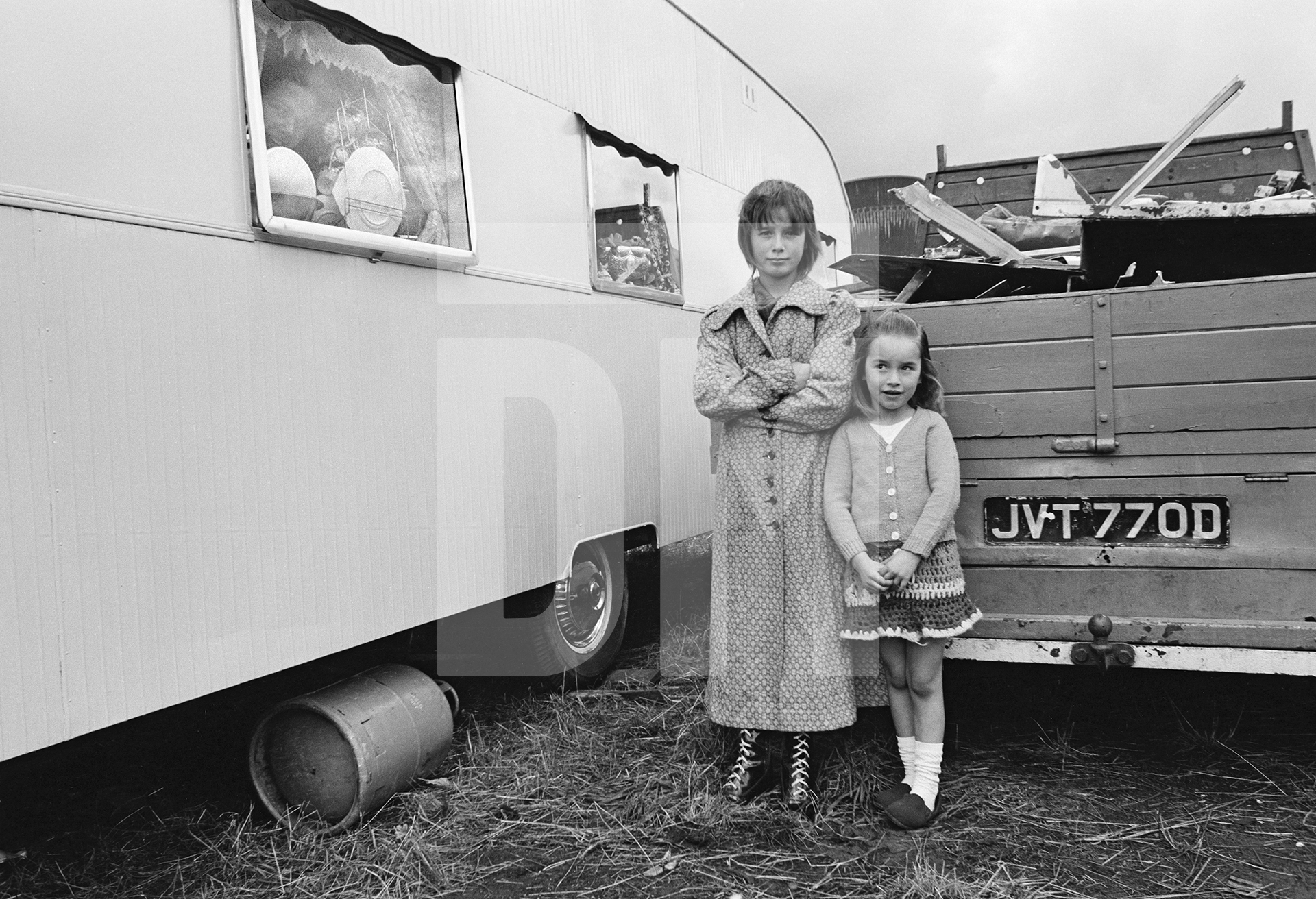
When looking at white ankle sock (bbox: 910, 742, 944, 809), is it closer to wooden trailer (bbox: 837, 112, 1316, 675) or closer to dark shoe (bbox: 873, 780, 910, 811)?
dark shoe (bbox: 873, 780, 910, 811)

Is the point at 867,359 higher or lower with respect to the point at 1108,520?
higher

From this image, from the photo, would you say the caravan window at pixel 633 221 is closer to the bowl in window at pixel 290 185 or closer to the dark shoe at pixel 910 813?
the bowl in window at pixel 290 185

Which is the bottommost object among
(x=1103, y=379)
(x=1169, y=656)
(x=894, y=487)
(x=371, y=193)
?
(x=1169, y=656)

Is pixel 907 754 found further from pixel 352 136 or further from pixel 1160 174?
pixel 1160 174

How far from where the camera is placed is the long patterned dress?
2.97m

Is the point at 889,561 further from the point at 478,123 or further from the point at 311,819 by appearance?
the point at 478,123

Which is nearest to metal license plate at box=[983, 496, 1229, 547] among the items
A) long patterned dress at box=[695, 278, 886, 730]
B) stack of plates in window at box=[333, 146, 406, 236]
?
long patterned dress at box=[695, 278, 886, 730]

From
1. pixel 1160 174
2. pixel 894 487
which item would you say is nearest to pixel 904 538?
pixel 894 487

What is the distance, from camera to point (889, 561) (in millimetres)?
2838

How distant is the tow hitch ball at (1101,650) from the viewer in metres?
2.91

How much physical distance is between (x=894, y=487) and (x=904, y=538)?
15 cm

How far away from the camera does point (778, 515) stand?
3025 mm

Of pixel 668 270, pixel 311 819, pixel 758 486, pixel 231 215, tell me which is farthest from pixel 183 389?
pixel 668 270

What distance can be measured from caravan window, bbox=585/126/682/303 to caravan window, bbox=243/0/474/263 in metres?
1.04
